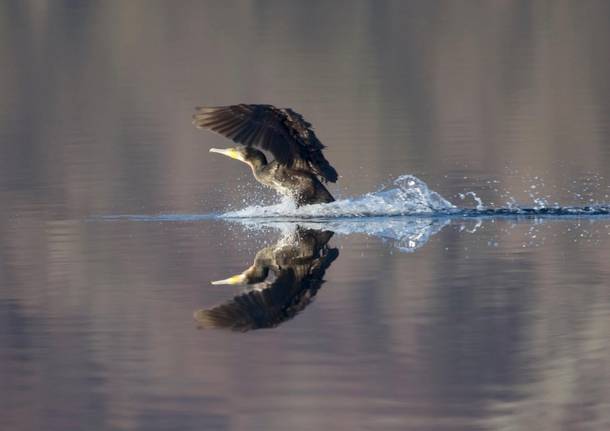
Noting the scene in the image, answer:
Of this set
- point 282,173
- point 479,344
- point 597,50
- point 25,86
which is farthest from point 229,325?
point 597,50

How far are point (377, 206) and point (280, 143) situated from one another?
1066 mm

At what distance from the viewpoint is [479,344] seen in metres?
10.5

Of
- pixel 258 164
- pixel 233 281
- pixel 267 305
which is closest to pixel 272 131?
pixel 258 164

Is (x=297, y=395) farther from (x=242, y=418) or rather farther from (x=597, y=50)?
(x=597, y=50)

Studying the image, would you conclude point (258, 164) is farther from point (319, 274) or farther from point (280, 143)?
point (319, 274)

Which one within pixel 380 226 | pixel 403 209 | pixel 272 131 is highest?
pixel 272 131

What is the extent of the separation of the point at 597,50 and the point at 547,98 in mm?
10592

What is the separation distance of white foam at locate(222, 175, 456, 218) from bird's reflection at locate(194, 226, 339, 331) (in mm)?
718

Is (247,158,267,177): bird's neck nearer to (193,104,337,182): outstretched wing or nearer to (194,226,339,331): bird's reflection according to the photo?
(193,104,337,182): outstretched wing

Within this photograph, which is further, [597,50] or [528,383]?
[597,50]

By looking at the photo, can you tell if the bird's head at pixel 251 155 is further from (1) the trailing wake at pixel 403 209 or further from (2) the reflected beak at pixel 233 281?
(2) the reflected beak at pixel 233 281

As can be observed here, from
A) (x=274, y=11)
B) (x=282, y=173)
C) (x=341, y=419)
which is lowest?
(x=341, y=419)

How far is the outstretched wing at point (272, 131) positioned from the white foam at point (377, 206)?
327mm

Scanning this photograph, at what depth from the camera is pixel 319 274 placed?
1290 centimetres
